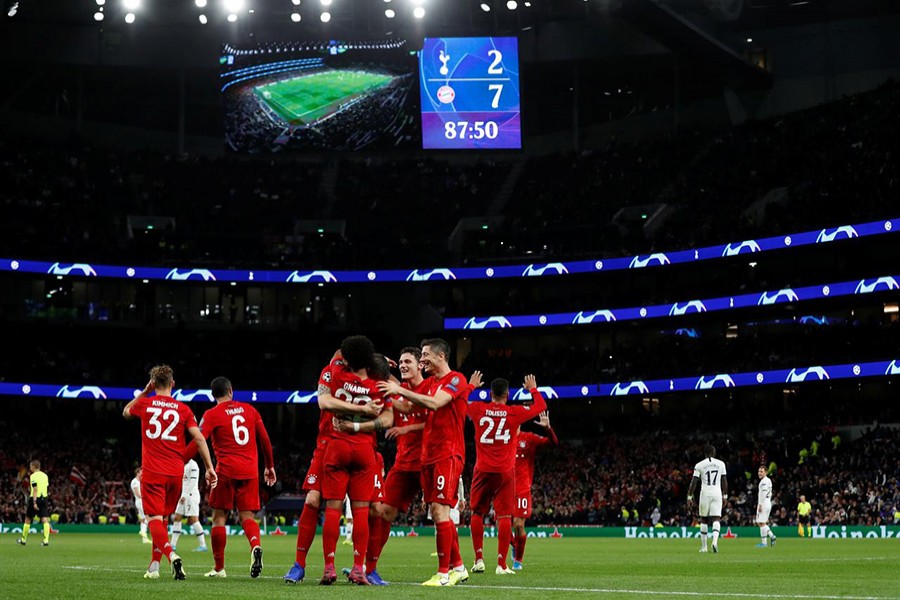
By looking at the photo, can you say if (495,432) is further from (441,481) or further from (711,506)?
(711,506)

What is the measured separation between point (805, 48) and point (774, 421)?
83.4ft

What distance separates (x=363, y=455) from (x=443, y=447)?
1.51 metres

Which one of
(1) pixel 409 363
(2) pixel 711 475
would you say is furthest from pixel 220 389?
(2) pixel 711 475

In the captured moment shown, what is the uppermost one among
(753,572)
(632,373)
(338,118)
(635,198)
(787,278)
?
(338,118)

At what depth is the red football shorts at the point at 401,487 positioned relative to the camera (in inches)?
650

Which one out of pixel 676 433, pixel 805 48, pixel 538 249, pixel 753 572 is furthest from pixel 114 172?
pixel 753 572

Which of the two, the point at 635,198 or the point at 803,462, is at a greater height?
the point at 635,198

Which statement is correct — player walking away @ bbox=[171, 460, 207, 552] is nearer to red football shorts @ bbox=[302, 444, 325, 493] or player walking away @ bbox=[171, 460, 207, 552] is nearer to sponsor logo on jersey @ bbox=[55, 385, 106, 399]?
red football shorts @ bbox=[302, 444, 325, 493]

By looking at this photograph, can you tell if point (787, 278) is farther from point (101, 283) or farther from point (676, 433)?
point (101, 283)

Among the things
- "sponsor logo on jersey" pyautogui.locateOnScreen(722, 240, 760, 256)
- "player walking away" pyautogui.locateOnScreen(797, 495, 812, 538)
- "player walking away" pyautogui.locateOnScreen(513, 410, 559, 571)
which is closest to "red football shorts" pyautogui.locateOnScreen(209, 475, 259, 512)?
"player walking away" pyautogui.locateOnScreen(513, 410, 559, 571)

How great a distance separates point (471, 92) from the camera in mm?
75625

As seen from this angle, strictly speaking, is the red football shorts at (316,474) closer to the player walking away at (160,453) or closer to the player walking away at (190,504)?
the player walking away at (160,453)

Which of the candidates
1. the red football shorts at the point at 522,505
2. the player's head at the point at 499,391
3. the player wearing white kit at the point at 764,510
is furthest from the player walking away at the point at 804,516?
the player's head at the point at 499,391

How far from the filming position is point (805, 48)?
7762 centimetres
